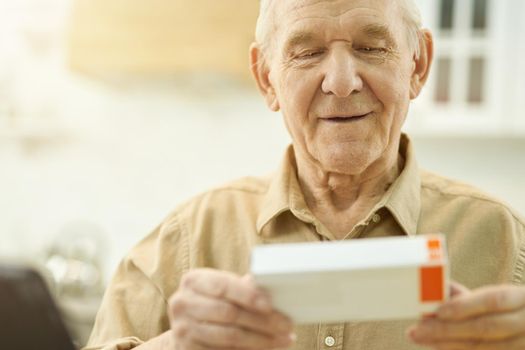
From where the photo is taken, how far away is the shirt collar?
3.86 ft

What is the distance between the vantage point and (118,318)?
3.91ft

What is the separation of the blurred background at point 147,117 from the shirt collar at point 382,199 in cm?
140

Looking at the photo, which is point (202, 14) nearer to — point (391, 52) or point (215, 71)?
point (215, 71)

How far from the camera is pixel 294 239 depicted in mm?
1209

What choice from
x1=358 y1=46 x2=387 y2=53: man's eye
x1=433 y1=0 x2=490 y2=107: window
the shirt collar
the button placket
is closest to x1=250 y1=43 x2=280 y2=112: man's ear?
the shirt collar

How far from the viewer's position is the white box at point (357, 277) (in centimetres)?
70

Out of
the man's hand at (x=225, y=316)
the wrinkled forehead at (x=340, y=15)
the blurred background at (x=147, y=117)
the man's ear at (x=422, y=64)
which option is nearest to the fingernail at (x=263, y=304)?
the man's hand at (x=225, y=316)

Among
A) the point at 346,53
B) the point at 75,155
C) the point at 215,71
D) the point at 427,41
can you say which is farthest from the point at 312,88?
the point at 75,155

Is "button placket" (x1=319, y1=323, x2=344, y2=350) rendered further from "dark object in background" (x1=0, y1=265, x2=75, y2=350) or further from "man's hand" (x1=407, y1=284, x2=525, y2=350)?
"dark object in background" (x1=0, y1=265, x2=75, y2=350)

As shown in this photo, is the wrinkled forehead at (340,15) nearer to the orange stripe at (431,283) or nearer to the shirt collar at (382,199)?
the shirt collar at (382,199)

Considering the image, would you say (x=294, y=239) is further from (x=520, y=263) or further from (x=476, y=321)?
(x=476, y=321)

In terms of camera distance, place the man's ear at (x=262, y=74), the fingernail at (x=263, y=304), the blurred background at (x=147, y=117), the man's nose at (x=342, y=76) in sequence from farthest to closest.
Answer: the blurred background at (x=147, y=117)
the man's ear at (x=262, y=74)
the man's nose at (x=342, y=76)
the fingernail at (x=263, y=304)

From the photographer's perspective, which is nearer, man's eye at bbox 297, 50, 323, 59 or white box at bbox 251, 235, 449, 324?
white box at bbox 251, 235, 449, 324

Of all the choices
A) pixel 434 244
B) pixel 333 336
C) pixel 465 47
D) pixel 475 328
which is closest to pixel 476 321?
pixel 475 328
